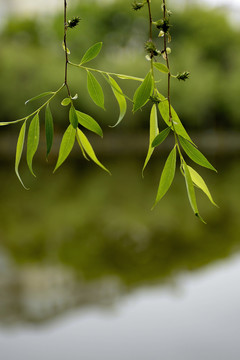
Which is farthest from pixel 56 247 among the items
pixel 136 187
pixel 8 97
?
pixel 8 97

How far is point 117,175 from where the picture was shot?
15.4 meters

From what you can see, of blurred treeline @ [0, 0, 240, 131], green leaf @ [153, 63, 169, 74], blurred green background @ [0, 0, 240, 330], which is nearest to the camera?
green leaf @ [153, 63, 169, 74]

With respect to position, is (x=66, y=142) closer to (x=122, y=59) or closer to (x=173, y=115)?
(x=173, y=115)

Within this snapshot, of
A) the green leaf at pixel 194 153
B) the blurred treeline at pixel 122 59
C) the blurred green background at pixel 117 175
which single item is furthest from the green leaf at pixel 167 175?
the blurred treeline at pixel 122 59

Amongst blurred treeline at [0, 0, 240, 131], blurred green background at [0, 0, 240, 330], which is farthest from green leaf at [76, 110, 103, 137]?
blurred treeline at [0, 0, 240, 131]

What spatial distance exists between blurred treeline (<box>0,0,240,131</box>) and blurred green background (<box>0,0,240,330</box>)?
0.04 meters

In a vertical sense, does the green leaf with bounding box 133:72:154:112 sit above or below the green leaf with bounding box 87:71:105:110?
below

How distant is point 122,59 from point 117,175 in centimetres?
741

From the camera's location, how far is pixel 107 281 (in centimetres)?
726

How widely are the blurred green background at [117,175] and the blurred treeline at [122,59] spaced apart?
1.7 inches

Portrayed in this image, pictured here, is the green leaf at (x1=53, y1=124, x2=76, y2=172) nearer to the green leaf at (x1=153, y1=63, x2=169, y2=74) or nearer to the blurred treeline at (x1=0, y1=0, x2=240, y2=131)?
the green leaf at (x1=153, y1=63, x2=169, y2=74)

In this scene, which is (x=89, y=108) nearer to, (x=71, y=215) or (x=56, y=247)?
(x=71, y=215)

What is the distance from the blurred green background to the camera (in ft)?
26.6

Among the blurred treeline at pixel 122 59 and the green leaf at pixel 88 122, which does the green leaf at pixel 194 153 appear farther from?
the blurred treeline at pixel 122 59
